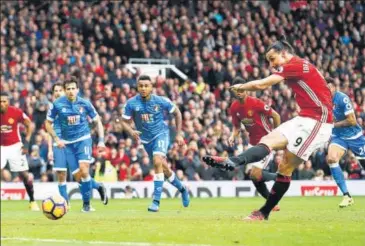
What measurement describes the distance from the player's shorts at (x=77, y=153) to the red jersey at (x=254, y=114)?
3065 mm

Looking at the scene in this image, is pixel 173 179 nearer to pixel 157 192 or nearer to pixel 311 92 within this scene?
pixel 157 192

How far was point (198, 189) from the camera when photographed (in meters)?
30.4

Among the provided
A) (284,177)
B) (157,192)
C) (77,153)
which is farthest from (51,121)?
(284,177)

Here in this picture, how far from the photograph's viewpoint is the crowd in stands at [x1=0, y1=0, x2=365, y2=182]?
99.5 ft

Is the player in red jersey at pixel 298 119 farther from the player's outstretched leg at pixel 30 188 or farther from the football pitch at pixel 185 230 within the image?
the player's outstretched leg at pixel 30 188

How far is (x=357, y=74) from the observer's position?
38281 mm

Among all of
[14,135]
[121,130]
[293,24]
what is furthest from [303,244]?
[293,24]

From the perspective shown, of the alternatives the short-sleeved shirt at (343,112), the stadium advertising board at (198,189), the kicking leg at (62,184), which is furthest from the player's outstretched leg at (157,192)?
the stadium advertising board at (198,189)

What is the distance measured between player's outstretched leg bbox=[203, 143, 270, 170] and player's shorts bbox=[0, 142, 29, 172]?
891 cm

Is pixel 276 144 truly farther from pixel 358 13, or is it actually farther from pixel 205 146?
pixel 358 13

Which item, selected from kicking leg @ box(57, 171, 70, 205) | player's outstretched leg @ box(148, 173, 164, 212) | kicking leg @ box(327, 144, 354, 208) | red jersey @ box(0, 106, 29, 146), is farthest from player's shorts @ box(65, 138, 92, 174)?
kicking leg @ box(327, 144, 354, 208)

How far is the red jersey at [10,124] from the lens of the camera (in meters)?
22.0

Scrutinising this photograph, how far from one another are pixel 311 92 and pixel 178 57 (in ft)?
73.0

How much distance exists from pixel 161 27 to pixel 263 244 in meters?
26.0
